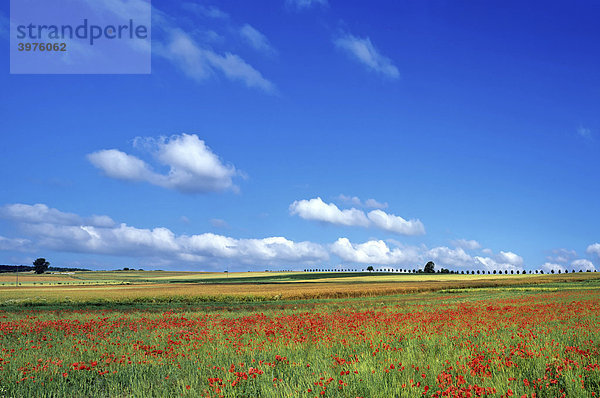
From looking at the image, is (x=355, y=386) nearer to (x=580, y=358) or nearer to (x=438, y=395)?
(x=438, y=395)

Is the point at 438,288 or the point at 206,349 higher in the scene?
the point at 206,349

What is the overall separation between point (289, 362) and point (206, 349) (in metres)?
3.48

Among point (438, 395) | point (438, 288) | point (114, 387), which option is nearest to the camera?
point (438, 395)

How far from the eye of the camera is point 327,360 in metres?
10.3

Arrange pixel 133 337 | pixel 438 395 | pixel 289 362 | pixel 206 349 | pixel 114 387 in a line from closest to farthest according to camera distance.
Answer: pixel 438 395 < pixel 114 387 < pixel 289 362 < pixel 206 349 < pixel 133 337

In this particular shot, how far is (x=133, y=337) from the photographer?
16281mm

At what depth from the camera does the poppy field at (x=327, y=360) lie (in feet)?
25.7

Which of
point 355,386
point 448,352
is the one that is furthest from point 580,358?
point 355,386

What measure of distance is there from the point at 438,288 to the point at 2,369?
2602 inches

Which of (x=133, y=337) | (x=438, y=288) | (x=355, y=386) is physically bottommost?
(x=438, y=288)

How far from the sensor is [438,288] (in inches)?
2685

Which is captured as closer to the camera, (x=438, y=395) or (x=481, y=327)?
(x=438, y=395)

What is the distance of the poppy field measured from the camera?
308 inches

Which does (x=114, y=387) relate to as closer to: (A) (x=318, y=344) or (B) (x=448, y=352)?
(A) (x=318, y=344)
